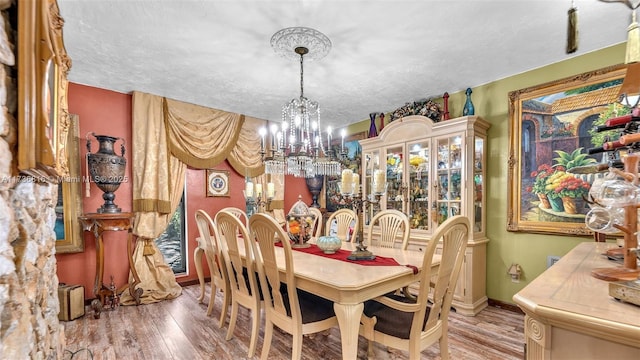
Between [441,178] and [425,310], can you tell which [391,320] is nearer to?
[425,310]

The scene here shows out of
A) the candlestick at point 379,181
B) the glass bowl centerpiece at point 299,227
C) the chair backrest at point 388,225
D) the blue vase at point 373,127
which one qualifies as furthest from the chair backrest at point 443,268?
the blue vase at point 373,127

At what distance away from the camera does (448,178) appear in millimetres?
3162

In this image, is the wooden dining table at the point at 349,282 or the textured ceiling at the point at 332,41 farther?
the textured ceiling at the point at 332,41

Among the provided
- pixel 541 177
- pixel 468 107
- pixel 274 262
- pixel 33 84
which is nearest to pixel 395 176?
pixel 468 107

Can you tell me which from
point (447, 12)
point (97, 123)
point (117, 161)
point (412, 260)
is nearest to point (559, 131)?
point (447, 12)

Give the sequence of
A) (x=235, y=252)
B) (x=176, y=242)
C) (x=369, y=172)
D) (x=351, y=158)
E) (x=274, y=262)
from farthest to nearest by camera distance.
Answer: (x=351, y=158) → (x=369, y=172) → (x=176, y=242) → (x=235, y=252) → (x=274, y=262)

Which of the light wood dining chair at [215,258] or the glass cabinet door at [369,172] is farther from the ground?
the glass cabinet door at [369,172]

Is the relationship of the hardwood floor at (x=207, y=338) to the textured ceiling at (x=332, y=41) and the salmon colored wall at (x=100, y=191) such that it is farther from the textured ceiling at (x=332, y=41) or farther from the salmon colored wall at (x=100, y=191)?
the textured ceiling at (x=332, y=41)

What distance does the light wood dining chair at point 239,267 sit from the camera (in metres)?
2.10

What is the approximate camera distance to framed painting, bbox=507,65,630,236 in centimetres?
245

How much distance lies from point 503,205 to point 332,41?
2.46 metres

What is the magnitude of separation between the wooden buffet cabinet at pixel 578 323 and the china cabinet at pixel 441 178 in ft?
6.20

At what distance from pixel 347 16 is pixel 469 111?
74.5 inches

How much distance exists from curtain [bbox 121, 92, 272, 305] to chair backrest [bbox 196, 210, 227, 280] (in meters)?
1.05
